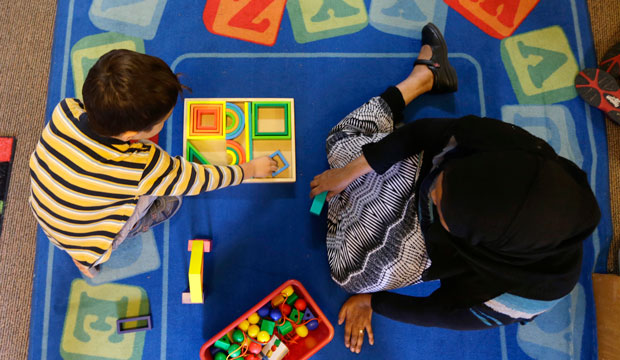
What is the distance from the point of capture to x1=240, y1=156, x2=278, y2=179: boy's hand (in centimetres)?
101

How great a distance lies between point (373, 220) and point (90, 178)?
0.61 metres

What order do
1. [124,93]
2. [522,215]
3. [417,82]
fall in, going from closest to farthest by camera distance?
[522,215]
[124,93]
[417,82]

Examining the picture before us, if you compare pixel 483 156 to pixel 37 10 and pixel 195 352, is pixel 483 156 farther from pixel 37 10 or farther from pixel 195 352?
pixel 37 10

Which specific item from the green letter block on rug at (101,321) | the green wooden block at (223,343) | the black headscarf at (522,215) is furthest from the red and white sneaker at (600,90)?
the green letter block on rug at (101,321)

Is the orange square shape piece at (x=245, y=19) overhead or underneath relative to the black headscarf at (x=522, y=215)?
overhead

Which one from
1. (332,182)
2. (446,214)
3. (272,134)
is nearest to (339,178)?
(332,182)

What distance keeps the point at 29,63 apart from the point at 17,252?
0.58m

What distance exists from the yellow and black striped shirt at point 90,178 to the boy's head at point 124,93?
2.2 inches

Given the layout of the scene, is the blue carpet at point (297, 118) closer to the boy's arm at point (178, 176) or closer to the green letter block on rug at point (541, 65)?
the green letter block on rug at point (541, 65)

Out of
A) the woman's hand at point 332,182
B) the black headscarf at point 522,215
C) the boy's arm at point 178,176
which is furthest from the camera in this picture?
the woman's hand at point 332,182

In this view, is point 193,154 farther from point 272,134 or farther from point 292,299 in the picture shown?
point 292,299

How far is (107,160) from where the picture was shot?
0.75 meters

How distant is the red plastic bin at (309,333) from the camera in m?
1.00

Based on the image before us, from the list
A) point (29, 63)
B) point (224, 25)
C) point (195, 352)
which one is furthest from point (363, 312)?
point (29, 63)
